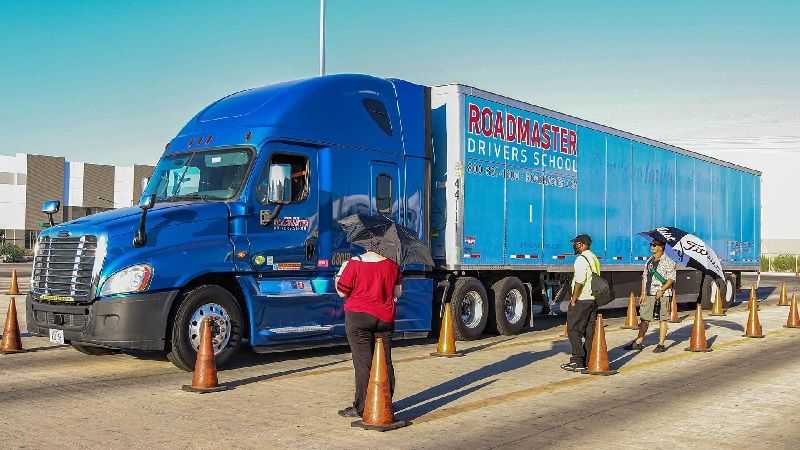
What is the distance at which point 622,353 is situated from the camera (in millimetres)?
13016

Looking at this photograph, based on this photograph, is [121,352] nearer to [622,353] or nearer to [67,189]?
[622,353]

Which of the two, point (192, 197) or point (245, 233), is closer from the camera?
point (245, 233)

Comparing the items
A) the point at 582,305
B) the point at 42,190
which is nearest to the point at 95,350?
the point at 582,305

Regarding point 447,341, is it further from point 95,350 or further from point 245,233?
point 95,350

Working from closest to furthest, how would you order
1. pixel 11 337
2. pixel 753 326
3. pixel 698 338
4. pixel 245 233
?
pixel 245 233
pixel 11 337
pixel 698 338
pixel 753 326

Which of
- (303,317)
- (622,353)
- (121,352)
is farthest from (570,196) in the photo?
(121,352)

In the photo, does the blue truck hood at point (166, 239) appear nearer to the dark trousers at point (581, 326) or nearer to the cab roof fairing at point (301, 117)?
the cab roof fairing at point (301, 117)

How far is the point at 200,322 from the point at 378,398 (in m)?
3.53

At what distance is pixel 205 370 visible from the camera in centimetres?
880

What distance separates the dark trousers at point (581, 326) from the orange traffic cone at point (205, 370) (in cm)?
464

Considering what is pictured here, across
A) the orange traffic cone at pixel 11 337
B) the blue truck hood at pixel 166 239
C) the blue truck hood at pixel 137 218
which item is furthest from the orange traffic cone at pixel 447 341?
the orange traffic cone at pixel 11 337

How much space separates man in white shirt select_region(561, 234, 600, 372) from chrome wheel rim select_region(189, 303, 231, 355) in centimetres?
440

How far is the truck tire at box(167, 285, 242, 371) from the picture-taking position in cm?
977

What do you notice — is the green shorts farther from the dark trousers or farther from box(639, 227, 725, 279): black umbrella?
the dark trousers
